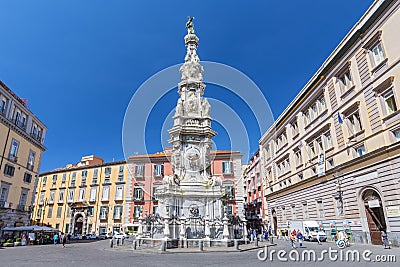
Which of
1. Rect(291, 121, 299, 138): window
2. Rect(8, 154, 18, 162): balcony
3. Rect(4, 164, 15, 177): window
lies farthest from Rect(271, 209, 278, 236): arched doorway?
Rect(8, 154, 18, 162): balcony

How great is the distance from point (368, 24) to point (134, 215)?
134 feet

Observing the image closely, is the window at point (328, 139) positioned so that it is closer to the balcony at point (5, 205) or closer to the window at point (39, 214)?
the balcony at point (5, 205)

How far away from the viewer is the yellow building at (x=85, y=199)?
4703 cm

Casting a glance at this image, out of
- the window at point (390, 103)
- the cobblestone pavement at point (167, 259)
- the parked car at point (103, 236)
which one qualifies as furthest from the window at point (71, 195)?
the window at point (390, 103)

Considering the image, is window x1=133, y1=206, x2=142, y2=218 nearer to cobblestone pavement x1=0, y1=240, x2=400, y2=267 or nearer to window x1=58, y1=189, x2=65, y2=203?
window x1=58, y1=189, x2=65, y2=203

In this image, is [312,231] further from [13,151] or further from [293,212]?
[13,151]

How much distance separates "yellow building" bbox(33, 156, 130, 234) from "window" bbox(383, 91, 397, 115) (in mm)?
39747

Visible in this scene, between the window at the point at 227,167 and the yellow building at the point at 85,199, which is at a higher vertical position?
the window at the point at 227,167

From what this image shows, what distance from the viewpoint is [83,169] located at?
2084 inches

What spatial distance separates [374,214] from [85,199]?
4596 cm

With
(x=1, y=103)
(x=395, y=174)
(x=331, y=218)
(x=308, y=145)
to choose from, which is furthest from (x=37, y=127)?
(x=395, y=174)

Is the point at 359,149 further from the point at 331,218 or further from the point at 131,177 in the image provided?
the point at 131,177

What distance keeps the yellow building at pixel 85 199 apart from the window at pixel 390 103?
39.7m

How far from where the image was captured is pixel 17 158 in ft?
110
